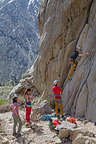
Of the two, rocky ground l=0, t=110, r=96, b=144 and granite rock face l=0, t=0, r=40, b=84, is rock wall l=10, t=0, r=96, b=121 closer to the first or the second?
rocky ground l=0, t=110, r=96, b=144

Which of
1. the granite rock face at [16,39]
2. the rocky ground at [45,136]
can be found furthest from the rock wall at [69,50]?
the granite rock face at [16,39]

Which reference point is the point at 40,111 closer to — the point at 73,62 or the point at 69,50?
the point at 73,62

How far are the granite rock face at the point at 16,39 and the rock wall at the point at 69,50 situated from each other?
107 ft

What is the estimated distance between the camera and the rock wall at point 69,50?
836 centimetres

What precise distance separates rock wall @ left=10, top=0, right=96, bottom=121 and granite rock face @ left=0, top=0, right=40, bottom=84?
32.6 metres

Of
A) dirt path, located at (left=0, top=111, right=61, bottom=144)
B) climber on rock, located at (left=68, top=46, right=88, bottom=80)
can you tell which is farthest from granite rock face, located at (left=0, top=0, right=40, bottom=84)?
dirt path, located at (left=0, top=111, right=61, bottom=144)

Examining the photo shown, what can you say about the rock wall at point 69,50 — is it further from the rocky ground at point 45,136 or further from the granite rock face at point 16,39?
the granite rock face at point 16,39

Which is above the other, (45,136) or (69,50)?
(69,50)

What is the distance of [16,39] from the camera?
164 feet

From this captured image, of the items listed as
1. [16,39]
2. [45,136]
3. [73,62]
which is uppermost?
[16,39]

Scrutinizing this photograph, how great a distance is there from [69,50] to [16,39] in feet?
135

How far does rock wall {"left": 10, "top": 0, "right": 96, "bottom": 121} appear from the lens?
27.4 ft

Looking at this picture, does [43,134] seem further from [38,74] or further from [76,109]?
[38,74]

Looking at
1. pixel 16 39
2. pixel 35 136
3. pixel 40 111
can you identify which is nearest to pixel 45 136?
pixel 35 136
